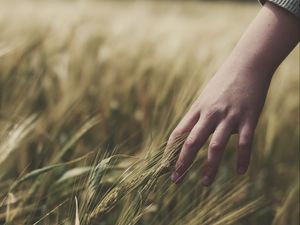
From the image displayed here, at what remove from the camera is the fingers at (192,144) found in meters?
0.61

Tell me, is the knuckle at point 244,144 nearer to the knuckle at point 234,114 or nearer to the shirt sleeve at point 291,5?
the knuckle at point 234,114

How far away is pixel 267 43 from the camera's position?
0.63 meters

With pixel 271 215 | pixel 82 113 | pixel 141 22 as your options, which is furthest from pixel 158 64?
pixel 141 22

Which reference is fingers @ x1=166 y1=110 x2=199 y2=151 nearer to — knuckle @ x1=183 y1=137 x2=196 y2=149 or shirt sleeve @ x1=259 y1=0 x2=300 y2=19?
knuckle @ x1=183 y1=137 x2=196 y2=149

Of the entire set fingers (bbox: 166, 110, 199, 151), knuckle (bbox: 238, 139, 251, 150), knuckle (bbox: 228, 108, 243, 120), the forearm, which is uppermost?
the forearm

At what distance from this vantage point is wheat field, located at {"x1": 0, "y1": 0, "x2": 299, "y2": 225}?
2.32 feet

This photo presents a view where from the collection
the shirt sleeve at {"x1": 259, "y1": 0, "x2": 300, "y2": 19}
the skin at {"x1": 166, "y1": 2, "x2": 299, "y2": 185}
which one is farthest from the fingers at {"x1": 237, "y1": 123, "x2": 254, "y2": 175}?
the shirt sleeve at {"x1": 259, "y1": 0, "x2": 300, "y2": 19}

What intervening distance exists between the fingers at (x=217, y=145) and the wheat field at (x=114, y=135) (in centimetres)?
4

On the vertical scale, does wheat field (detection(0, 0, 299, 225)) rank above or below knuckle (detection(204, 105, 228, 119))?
below

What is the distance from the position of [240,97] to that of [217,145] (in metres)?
0.06

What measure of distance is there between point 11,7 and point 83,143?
1194 millimetres

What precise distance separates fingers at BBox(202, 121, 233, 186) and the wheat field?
1.5 inches

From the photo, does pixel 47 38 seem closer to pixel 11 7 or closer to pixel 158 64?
pixel 158 64

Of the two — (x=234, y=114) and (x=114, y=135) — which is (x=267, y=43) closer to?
(x=234, y=114)
